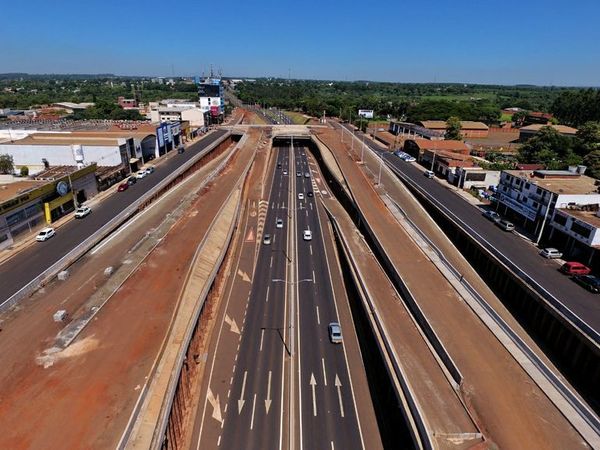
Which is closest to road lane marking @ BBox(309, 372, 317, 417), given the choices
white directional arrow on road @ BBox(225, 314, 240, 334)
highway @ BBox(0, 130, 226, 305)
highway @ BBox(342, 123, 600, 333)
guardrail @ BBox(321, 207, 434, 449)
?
guardrail @ BBox(321, 207, 434, 449)

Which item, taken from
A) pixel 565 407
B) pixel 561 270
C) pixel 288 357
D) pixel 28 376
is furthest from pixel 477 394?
pixel 28 376

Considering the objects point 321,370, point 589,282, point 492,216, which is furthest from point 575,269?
point 321,370

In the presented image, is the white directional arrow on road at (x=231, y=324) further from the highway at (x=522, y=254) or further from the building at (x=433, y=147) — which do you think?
the building at (x=433, y=147)

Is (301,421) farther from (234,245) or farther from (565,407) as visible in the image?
(234,245)

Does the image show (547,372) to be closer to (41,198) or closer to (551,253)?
(551,253)

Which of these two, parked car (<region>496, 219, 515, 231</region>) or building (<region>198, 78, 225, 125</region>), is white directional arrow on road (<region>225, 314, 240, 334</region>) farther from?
building (<region>198, 78, 225, 125</region>)

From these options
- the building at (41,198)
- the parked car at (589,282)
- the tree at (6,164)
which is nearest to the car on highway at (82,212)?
the building at (41,198)

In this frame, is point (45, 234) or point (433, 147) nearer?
point (45, 234)
